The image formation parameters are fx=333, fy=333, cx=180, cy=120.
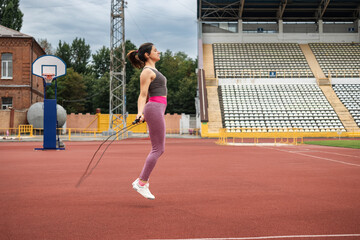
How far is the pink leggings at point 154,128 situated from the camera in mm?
4773

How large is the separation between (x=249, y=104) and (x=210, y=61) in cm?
1032

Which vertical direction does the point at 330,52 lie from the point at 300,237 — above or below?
above

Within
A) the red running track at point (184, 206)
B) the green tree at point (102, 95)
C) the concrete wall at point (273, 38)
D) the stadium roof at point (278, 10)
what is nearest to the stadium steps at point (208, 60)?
the concrete wall at point (273, 38)

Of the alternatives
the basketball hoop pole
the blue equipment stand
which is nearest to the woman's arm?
the blue equipment stand

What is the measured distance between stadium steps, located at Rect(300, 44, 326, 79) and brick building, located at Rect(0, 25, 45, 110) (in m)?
31.0

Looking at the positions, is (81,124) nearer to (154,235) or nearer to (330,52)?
(330,52)

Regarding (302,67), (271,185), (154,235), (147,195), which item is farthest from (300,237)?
(302,67)

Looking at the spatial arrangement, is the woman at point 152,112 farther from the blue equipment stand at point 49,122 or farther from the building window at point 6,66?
the building window at point 6,66

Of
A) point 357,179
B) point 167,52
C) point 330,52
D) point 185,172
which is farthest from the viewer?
point 167,52

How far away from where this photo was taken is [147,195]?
4734 mm

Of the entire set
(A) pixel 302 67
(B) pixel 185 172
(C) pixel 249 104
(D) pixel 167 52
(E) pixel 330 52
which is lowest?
(B) pixel 185 172

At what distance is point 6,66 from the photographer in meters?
34.5

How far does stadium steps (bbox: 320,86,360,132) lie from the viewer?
29.7 m

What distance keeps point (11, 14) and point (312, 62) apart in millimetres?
42403
